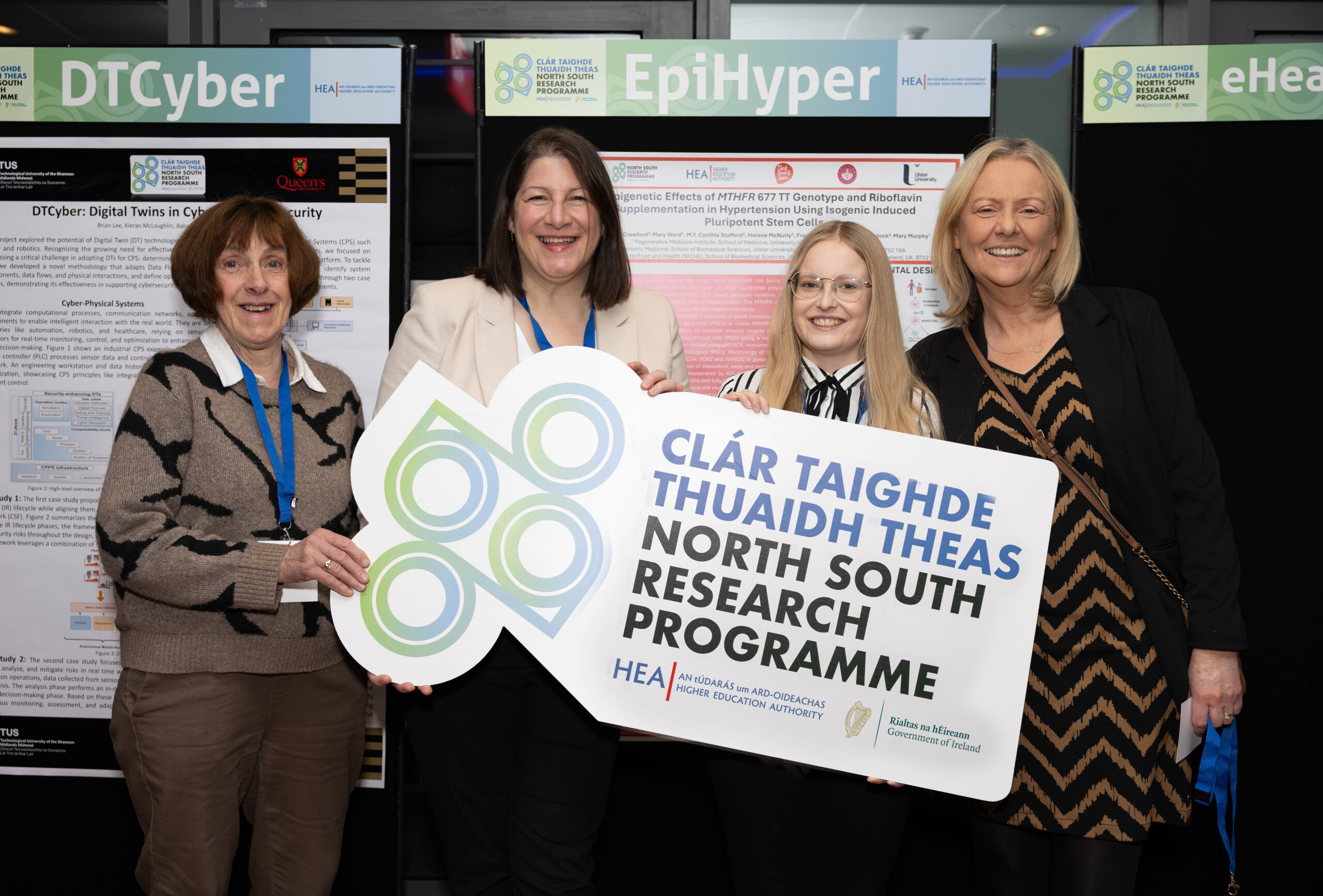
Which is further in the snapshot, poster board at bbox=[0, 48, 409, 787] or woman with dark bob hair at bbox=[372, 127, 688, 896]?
poster board at bbox=[0, 48, 409, 787]

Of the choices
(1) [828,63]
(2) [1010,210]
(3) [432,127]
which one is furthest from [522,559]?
(3) [432,127]

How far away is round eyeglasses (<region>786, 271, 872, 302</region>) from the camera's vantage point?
1779 mm

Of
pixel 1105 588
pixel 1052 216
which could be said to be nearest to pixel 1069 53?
pixel 1052 216

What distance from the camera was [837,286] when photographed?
5.86 feet

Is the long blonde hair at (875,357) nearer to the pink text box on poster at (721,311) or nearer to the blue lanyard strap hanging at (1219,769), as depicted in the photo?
the pink text box on poster at (721,311)

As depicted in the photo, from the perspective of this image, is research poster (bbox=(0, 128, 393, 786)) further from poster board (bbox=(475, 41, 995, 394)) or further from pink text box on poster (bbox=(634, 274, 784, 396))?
pink text box on poster (bbox=(634, 274, 784, 396))

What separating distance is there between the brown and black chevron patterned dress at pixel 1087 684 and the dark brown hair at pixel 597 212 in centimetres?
91

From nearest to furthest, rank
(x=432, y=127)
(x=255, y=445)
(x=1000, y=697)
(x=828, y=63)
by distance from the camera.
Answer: (x=1000, y=697) < (x=255, y=445) < (x=828, y=63) < (x=432, y=127)

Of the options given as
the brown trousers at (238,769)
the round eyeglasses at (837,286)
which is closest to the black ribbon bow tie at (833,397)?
the round eyeglasses at (837,286)

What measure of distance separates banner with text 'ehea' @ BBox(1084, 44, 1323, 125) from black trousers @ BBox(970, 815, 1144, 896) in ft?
6.64

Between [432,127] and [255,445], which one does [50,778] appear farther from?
[432,127]

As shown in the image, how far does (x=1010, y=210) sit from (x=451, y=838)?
183 cm

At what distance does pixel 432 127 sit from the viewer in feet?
10.1

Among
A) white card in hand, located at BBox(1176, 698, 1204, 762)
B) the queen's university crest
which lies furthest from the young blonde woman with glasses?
white card in hand, located at BBox(1176, 698, 1204, 762)
